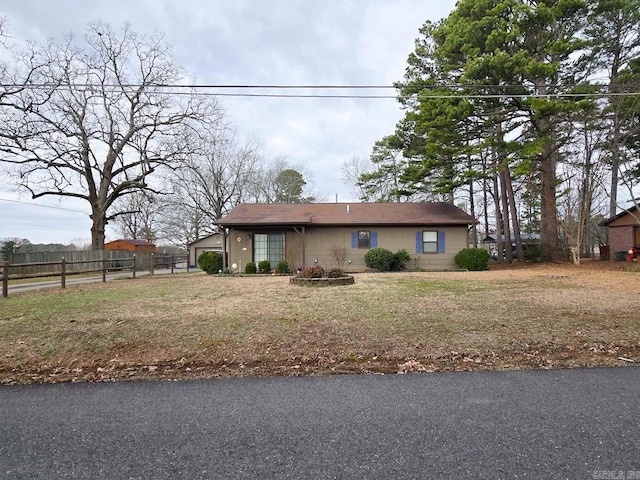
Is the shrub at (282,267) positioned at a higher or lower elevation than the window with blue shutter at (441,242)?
lower

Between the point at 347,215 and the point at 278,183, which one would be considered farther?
the point at 278,183

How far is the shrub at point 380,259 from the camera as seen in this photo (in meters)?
16.0

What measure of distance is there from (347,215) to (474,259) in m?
6.38

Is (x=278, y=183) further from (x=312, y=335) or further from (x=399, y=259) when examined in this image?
(x=312, y=335)

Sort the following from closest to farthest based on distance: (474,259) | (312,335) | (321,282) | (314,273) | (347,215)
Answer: (312,335) < (321,282) < (314,273) < (474,259) < (347,215)

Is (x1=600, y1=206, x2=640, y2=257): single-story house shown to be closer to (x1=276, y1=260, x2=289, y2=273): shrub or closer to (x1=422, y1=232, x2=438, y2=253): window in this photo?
(x1=422, y1=232, x2=438, y2=253): window

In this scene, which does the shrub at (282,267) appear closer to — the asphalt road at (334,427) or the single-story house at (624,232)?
the asphalt road at (334,427)

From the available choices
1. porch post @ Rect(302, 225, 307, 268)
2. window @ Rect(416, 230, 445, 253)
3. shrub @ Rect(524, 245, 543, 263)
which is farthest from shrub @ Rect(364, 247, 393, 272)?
shrub @ Rect(524, 245, 543, 263)

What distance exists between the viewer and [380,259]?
16000mm

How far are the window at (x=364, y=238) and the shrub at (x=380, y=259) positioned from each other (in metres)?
0.97

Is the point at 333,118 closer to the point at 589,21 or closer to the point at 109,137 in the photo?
the point at 589,21

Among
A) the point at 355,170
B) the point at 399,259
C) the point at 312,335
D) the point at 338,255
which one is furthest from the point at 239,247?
the point at 355,170

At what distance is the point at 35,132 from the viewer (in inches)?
754

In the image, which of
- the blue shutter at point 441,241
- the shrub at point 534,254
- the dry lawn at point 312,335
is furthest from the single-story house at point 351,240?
the dry lawn at point 312,335
